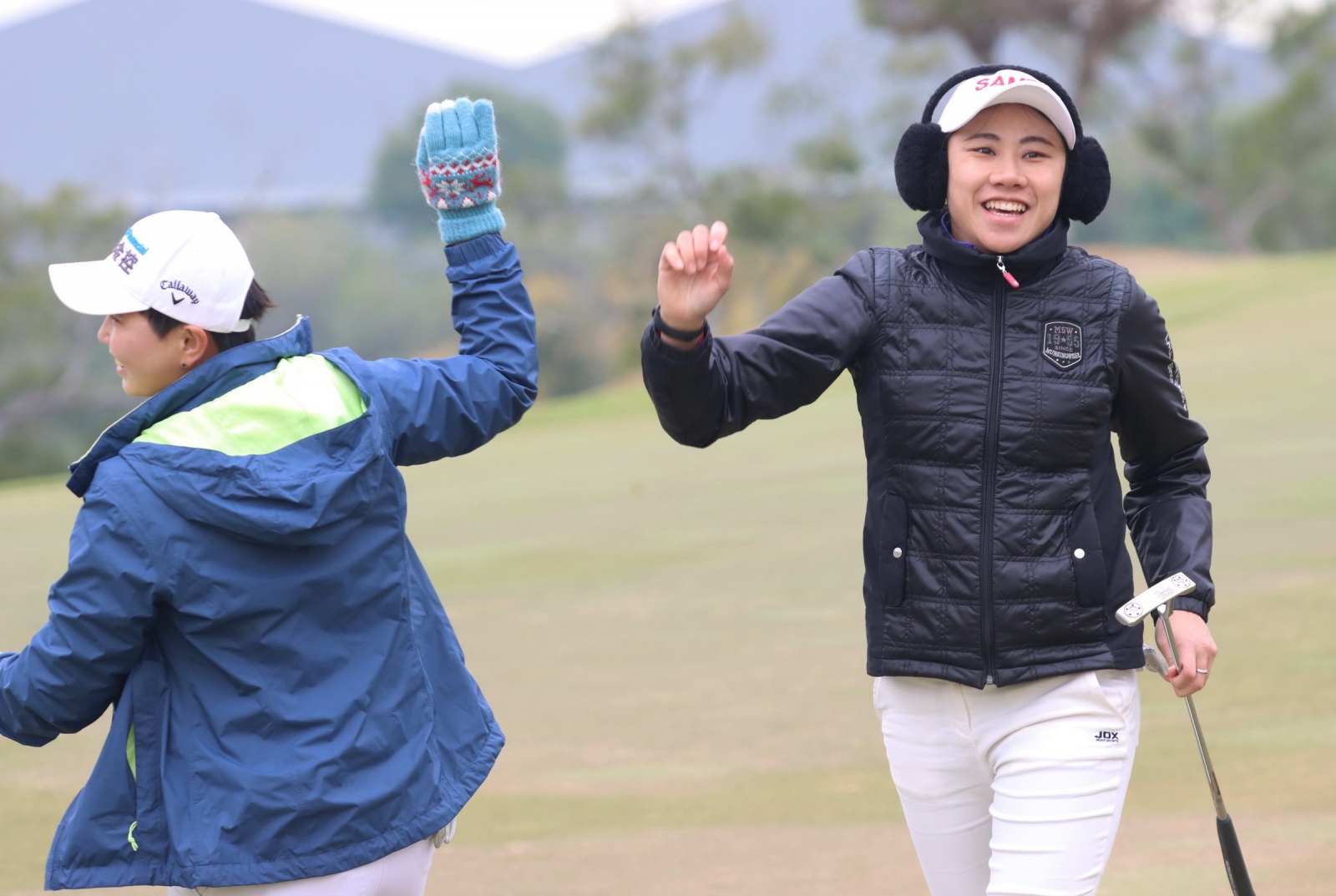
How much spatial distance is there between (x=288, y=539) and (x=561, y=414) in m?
20.1

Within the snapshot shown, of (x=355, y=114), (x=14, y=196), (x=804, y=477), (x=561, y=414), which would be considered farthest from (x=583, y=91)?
(x=355, y=114)

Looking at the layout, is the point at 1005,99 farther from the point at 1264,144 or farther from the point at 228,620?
the point at 1264,144

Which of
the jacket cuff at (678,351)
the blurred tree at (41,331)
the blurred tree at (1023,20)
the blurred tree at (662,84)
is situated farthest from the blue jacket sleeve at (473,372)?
the blurred tree at (1023,20)

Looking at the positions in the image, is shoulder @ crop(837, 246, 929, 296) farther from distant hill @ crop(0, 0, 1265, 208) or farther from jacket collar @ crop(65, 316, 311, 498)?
distant hill @ crop(0, 0, 1265, 208)

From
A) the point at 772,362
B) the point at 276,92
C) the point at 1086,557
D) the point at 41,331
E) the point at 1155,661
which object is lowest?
the point at 41,331

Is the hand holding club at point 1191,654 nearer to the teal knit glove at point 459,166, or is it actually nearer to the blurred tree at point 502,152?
the teal knit glove at point 459,166

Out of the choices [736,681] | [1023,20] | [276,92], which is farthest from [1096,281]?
[276,92]

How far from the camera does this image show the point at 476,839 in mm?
5875

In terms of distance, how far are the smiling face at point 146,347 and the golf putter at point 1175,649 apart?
165 centimetres

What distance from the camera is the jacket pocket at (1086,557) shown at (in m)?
3.14

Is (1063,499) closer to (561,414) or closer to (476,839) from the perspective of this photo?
(476,839)

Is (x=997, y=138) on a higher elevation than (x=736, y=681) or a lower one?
higher

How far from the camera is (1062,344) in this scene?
10.5 feet

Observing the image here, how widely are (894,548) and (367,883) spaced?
110 centimetres
